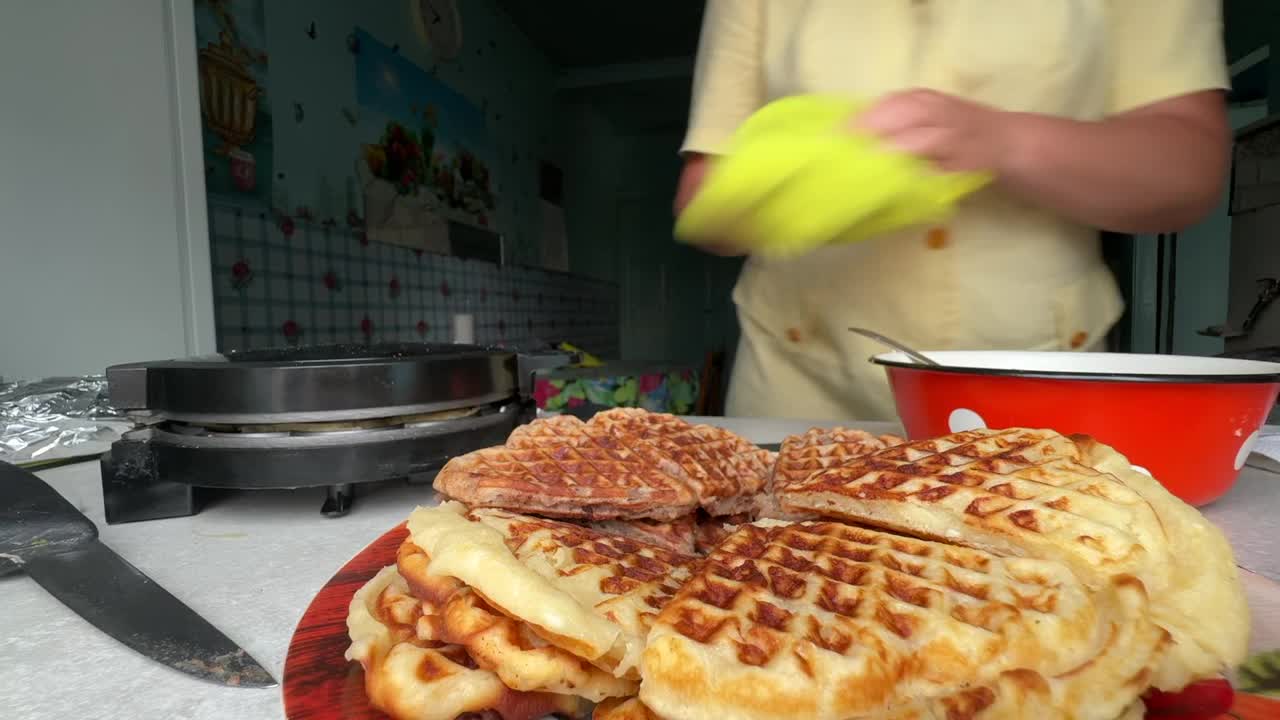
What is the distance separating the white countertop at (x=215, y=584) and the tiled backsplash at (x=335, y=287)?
1452 mm

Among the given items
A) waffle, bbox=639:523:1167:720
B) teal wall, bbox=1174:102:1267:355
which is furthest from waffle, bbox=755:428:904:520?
teal wall, bbox=1174:102:1267:355

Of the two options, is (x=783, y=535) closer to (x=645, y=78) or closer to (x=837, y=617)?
(x=837, y=617)

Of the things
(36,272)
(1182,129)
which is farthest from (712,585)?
(36,272)

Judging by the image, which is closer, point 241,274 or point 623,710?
point 623,710

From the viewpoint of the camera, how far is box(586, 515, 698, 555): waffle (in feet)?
2.08

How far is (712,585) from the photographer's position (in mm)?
425

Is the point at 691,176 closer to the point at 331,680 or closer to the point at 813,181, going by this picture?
the point at 813,181

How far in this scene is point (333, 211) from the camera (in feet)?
9.15

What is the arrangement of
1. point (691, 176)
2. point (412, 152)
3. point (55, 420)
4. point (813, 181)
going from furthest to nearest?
1. point (412, 152)
2. point (691, 176)
3. point (55, 420)
4. point (813, 181)

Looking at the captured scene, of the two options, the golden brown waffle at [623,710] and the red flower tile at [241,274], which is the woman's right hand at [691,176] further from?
the red flower tile at [241,274]

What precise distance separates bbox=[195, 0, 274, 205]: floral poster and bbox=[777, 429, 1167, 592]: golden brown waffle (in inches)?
92.3

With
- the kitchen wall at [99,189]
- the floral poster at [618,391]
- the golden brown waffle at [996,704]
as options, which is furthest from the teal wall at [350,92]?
the golden brown waffle at [996,704]

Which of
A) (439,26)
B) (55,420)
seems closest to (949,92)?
(55,420)

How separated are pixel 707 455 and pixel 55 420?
1229mm
